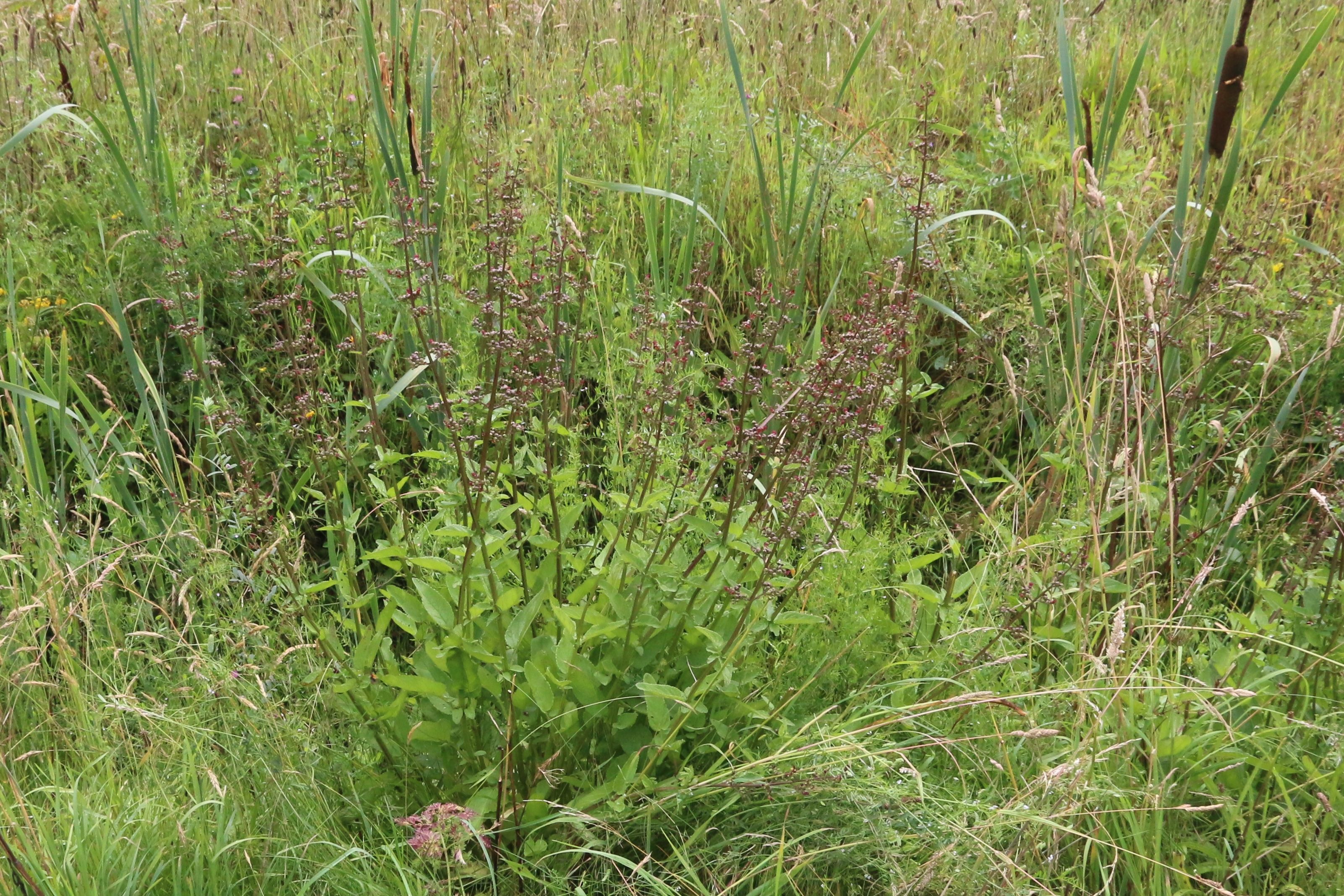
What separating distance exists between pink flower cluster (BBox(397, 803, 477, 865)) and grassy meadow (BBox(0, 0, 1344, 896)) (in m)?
0.01

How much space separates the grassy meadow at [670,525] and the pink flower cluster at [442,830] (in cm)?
1

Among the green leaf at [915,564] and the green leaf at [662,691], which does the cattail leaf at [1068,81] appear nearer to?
the green leaf at [915,564]

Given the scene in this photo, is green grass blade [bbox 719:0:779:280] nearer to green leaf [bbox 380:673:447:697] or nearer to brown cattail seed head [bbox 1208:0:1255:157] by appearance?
brown cattail seed head [bbox 1208:0:1255:157]

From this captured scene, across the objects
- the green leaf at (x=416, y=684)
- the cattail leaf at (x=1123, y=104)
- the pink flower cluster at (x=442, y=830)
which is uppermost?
the cattail leaf at (x=1123, y=104)

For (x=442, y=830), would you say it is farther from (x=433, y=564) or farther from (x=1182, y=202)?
(x=1182, y=202)

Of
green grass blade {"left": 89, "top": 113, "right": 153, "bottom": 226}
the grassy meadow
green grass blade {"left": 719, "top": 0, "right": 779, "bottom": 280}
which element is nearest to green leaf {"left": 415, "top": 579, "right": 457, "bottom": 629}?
the grassy meadow

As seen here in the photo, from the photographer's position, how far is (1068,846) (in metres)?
1.66

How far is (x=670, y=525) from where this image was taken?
5.80 feet

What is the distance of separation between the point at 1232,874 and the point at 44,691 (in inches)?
82.6

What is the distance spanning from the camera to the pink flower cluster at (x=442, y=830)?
1443mm

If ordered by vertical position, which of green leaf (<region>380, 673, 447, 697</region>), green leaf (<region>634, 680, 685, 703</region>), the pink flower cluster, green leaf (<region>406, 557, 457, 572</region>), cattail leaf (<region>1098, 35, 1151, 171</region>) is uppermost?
cattail leaf (<region>1098, 35, 1151, 171</region>)

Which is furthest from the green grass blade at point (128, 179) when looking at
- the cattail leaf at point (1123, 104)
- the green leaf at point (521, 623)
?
the cattail leaf at point (1123, 104)

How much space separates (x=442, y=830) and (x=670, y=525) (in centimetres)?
58

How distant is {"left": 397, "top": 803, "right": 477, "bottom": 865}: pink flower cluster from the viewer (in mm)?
1443
